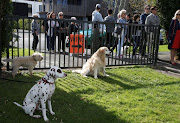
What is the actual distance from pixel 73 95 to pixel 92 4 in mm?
35554

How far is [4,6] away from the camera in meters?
6.12

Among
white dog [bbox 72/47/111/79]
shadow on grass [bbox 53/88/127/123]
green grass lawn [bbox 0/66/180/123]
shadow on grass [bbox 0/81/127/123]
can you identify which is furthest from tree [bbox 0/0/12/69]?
→ shadow on grass [bbox 53/88/127/123]

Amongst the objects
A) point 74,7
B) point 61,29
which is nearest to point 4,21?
point 61,29

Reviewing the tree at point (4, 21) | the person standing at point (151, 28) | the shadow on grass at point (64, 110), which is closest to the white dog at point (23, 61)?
the tree at point (4, 21)

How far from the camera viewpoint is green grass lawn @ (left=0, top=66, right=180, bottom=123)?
147 inches

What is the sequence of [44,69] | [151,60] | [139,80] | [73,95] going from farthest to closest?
Answer: 1. [151,60]
2. [44,69]
3. [139,80]
4. [73,95]

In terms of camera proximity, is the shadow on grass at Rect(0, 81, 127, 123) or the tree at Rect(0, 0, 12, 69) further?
the tree at Rect(0, 0, 12, 69)

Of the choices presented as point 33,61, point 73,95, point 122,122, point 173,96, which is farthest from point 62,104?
point 173,96

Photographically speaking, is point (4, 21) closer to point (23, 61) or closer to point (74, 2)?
point (23, 61)

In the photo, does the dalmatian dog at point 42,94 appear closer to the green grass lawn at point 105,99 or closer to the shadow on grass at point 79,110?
the green grass lawn at point 105,99

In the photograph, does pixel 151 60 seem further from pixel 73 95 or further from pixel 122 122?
pixel 122 122

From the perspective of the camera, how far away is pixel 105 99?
15.3ft

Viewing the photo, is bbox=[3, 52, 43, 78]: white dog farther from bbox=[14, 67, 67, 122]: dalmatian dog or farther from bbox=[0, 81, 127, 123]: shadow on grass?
bbox=[14, 67, 67, 122]: dalmatian dog

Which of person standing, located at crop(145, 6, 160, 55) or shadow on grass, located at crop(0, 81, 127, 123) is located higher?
person standing, located at crop(145, 6, 160, 55)
